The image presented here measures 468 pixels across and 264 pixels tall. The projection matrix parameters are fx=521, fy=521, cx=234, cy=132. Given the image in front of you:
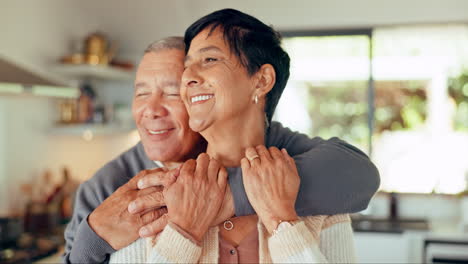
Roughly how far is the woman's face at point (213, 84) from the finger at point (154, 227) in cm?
20

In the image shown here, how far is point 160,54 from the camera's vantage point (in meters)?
1.28

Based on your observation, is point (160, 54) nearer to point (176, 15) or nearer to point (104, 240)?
point (104, 240)

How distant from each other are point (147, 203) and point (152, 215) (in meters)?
0.03

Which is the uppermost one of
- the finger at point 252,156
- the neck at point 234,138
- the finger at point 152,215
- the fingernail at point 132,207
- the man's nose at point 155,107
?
the man's nose at point 155,107

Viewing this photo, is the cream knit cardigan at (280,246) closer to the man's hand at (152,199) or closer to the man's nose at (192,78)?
the man's hand at (152,199)

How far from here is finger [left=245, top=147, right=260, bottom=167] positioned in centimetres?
104

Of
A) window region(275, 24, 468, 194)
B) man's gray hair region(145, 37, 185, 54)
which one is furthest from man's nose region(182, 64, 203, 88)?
window region(275, 24, 468, 194)

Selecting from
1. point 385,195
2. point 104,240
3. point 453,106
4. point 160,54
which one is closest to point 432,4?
point 453,106

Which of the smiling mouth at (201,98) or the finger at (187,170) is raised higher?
the smiling mouth at (201,98)

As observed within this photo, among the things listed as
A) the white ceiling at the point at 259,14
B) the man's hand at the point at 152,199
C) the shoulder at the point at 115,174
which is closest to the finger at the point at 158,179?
the man's hand at the point at 152,199

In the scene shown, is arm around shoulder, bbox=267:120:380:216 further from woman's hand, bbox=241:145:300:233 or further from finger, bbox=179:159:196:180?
finger, bbox=179:159:196:180

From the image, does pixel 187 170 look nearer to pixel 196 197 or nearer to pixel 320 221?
pixel 196 197

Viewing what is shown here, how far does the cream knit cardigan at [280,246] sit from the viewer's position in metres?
0.98

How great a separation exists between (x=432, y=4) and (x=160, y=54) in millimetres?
3210
